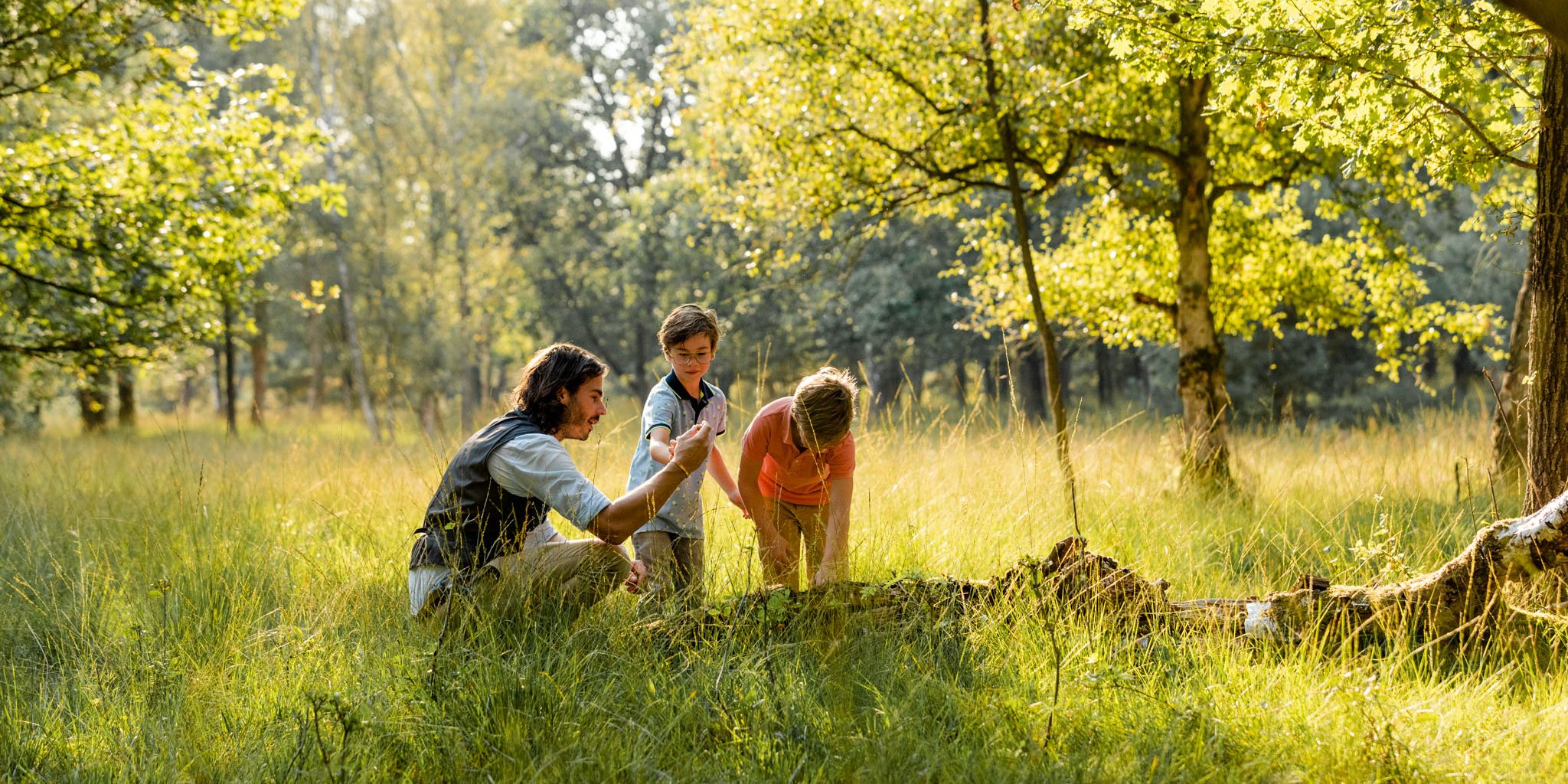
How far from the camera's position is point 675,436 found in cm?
432

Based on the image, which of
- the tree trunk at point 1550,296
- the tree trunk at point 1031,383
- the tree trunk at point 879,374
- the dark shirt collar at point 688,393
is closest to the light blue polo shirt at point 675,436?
the dark shirt collar at point 688,393

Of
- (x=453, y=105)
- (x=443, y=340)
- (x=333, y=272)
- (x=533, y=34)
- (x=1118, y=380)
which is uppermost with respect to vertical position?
(x=533, y=34)

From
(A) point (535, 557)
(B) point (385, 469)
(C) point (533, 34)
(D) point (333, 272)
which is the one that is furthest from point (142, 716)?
(C) point (533, 34)

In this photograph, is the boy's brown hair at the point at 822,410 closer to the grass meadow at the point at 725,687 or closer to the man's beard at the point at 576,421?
the grass meadow at the point at 725,687

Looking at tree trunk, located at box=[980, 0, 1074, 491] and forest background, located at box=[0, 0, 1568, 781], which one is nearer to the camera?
forest background, located at box=[0, 0, 1568, 781]

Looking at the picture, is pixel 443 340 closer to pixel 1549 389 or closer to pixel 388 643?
pixel 388 643

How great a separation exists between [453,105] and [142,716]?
2152cm

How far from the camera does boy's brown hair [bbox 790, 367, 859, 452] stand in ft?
12.6

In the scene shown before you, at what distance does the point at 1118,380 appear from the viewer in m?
31.2

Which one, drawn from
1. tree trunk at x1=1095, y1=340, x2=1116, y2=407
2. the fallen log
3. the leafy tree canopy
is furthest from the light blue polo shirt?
tree trunk at x1=1095, y1=340, x2=1116, y2=407

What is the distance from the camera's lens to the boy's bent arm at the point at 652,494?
133 inches

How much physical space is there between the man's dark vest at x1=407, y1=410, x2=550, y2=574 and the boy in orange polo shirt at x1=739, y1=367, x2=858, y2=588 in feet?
3.14

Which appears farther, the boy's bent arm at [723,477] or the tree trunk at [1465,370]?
the tree trunk at [1465,370]

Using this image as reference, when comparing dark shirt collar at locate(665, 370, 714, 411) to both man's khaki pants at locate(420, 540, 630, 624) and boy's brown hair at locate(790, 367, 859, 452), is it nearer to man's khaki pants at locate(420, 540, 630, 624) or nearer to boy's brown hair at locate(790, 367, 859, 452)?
boy's brown hair at locate(790, 367, 859, 452)
